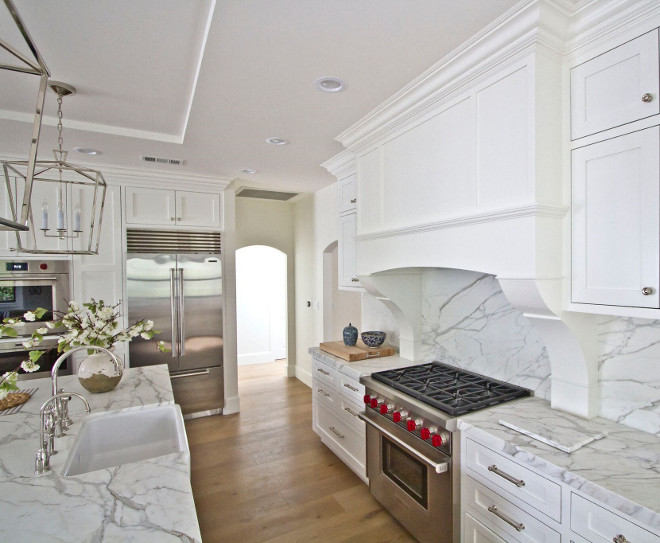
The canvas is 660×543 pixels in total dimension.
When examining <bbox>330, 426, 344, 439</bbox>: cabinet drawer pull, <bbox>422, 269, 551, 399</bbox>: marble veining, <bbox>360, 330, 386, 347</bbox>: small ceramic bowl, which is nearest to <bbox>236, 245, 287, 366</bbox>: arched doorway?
<bbox>330, 426, 344, 439</bbox>: cabinet drawer pull

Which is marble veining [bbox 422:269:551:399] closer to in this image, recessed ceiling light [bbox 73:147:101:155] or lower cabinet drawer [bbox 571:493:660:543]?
lower cabinet drawer [bbox 571:493:660:543]

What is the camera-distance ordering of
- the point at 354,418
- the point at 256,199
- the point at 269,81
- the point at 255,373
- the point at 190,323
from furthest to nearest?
the point at 255,373
the point at 256,199
the point at 190,323
the point at 354,418
the point at 269,81

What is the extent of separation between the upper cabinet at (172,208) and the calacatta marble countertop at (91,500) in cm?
260

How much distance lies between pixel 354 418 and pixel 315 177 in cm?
251

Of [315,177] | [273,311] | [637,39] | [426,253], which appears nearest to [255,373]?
[273,311]

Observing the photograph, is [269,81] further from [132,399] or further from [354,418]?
[354,418]

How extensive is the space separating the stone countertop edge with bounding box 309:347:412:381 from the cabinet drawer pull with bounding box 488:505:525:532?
3.68 ft

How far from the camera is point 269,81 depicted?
6.80 ft

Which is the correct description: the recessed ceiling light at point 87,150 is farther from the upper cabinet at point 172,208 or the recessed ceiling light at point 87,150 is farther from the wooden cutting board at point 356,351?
the wooden cutting board at point 356,351

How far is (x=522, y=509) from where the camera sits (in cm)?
158

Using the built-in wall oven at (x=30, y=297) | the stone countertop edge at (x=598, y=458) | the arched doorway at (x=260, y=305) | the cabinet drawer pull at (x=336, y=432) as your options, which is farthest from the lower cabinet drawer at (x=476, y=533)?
the arched doorway at (x=260, y=305)

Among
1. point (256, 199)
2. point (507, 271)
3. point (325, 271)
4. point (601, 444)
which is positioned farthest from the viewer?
point (256, 199)

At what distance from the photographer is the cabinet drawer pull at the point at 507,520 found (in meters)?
1.59

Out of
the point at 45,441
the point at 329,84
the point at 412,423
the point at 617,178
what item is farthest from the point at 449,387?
the point at 45,441
